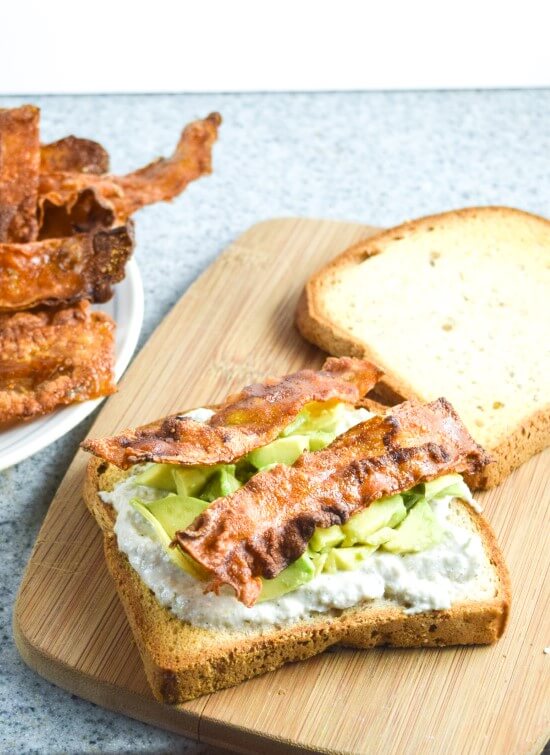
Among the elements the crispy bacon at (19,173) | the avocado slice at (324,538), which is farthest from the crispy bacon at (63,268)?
the avocado slice at (324,538)

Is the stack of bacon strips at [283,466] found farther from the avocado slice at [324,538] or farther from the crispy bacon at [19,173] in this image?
the crispy bacon at [19,173]

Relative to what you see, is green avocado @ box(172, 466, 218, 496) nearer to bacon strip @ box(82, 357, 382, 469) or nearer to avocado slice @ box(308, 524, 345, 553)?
bacon strip @ box(82, 357, 382, 469)

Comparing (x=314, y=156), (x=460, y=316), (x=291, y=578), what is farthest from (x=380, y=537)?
(x=314, y=156)

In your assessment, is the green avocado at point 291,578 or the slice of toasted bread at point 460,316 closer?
the green avocado at point 291,578

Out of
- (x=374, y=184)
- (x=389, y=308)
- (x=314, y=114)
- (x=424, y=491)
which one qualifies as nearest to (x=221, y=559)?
A: (x=424, y=491)

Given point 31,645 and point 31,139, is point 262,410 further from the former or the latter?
point 31,139

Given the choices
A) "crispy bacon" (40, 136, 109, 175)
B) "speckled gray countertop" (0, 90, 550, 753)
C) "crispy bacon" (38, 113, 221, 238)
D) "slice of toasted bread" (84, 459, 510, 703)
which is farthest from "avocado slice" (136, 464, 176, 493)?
"crispy bacon" (40, 136, 109, 175)

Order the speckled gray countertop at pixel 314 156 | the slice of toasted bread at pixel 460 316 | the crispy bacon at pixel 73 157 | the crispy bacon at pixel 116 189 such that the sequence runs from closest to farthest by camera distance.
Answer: the slice of toasted bread at pixel 460 316 → the crispy bacon at pixel 116 189 → the crispy bacon at pixel 73 157 → the speckled gray countertop at pixel 314 156
